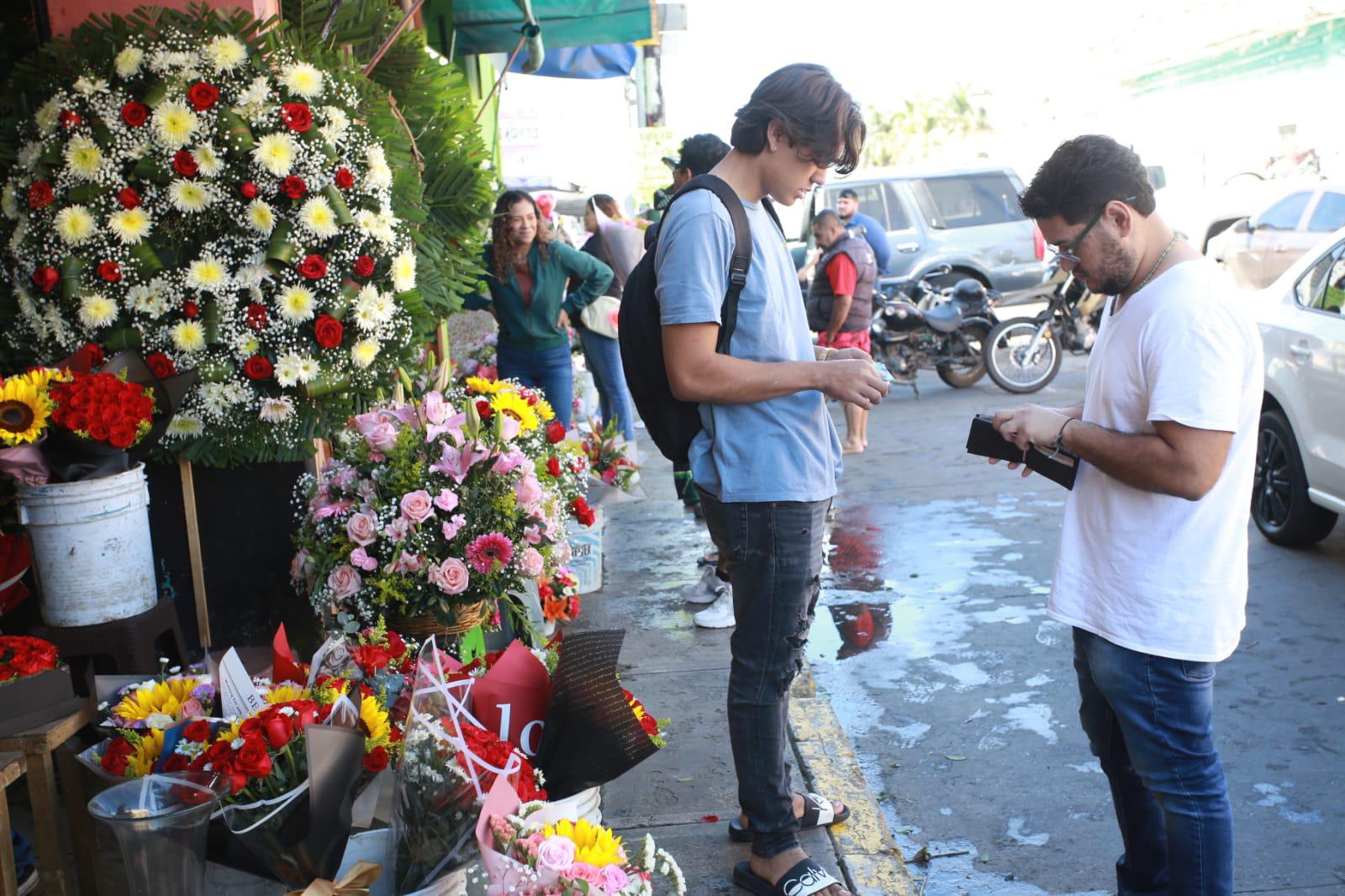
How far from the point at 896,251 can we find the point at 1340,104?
13765mm

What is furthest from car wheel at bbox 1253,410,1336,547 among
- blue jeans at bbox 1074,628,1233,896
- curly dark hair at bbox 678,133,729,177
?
blue jeans at bbox 1074,628,1233,896

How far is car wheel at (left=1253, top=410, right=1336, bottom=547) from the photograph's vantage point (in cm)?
585

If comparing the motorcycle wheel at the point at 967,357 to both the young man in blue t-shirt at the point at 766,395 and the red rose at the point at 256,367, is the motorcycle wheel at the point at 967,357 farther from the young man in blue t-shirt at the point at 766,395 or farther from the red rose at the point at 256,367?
the young man in blue t-shirt at the point at 766,395

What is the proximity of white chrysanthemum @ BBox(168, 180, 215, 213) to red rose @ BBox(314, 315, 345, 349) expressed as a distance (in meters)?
0.49

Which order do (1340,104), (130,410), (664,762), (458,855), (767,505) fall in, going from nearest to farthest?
1. (458,855)
2. (767,505)
3. (130,410)
4. (664,762)
5. (1340,104)

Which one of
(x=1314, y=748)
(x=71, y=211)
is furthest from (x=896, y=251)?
(x=71, y=211)

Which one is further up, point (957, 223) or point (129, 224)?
point (129, 224)

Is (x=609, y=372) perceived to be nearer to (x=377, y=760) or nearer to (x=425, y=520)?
(x=425, y=520)

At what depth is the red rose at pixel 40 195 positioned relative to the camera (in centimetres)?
352

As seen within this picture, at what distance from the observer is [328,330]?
379 centimetres

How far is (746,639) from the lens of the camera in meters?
2.80

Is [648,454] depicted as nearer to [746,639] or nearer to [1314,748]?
[1314,748]

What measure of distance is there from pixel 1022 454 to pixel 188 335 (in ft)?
8.34

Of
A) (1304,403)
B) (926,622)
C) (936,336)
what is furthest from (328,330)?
(936,336)
